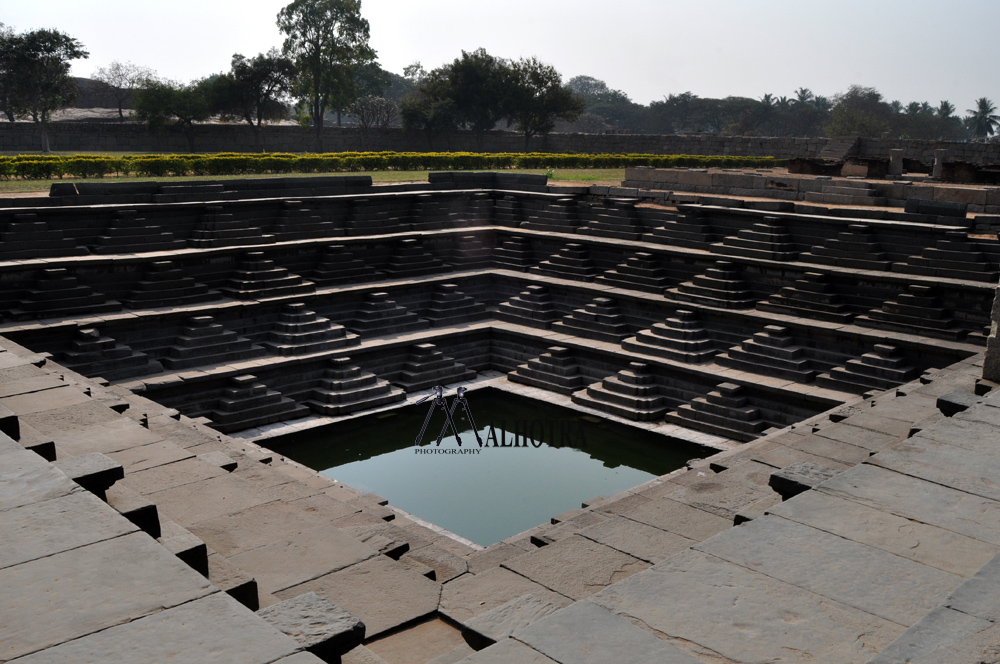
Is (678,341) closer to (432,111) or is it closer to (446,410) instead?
(446,410)

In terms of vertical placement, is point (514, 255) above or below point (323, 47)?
below

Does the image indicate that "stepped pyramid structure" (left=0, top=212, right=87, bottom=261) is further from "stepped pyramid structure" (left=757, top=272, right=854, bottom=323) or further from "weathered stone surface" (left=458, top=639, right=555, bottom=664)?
"weathered stone surface" (left=458, top=639, right=555, bottom=664)

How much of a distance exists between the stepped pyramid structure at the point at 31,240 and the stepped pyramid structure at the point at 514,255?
751 centimetres

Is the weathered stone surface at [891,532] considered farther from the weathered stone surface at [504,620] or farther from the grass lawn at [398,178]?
the grass lawn at [398,178]

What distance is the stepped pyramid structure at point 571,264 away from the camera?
50.6 ft

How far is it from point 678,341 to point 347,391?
499 centimetres

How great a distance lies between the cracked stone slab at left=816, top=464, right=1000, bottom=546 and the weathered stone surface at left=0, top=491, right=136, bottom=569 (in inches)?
129

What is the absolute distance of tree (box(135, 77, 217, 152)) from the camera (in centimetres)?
2827

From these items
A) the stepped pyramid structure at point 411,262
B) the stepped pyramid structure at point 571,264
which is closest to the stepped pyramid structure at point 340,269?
the stepped pyramid structure at point 411,262

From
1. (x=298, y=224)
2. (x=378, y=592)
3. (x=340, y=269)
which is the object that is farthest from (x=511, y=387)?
(x=378, y=592)

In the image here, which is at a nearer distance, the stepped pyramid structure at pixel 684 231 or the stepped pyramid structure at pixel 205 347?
the stepped pyramid structure at pixel 205 347

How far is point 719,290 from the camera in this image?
43.3 feet

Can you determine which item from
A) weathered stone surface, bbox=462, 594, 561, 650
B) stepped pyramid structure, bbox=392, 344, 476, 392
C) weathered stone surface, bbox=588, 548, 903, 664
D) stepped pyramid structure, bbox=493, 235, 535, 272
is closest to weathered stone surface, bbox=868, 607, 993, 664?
weathered stone surface, bbox=588, 548, 903, 664

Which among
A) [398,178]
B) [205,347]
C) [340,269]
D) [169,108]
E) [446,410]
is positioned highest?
[169,108]
